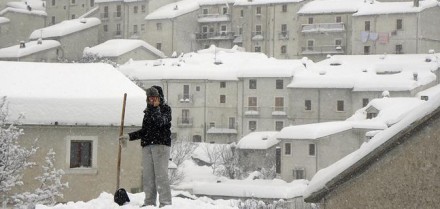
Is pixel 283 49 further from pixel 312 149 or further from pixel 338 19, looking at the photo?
pixel 312 149

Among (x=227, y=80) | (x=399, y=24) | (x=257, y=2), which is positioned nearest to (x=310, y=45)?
(x=257, y=2)

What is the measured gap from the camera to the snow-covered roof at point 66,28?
260 ft

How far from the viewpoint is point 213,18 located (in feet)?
260

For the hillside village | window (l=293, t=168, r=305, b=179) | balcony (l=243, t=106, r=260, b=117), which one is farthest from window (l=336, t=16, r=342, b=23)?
window (l=293, t=168, r=305, b=179)

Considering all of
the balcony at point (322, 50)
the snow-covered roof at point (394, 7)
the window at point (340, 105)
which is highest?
the snow-covered roof at point (394, 7)

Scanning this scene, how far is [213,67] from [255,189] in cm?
1891

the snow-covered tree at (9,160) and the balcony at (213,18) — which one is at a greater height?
the balcony at (213,18)

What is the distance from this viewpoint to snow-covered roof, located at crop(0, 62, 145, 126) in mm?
17844

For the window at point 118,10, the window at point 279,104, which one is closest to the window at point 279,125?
the window at point 279,104

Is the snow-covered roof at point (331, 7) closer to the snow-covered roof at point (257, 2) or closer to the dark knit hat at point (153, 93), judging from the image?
the snow-covered roof at point (257, 2)

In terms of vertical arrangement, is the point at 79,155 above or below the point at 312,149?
above

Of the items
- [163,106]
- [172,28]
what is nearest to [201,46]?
[172,28]

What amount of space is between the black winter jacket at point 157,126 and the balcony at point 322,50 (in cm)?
6077

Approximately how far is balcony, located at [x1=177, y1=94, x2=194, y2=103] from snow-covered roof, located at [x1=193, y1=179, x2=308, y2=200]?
13402 mm
